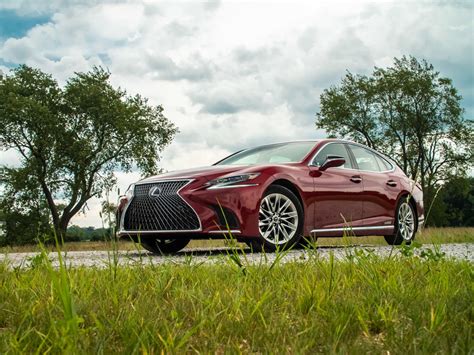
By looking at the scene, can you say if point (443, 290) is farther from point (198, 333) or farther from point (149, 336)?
point (149, 336)

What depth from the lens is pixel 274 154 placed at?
811cm

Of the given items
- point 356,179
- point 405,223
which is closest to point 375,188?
point 356,179

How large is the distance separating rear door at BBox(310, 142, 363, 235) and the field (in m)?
4.11

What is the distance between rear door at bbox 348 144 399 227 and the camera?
8648mm

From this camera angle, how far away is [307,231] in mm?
7355

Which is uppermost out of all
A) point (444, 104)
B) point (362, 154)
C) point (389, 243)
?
point (444, 104)

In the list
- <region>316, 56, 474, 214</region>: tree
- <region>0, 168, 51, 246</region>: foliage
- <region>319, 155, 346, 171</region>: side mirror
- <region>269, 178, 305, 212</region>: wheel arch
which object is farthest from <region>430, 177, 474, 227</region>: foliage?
<region>269, 178, 305, 212</region>: wheel arch

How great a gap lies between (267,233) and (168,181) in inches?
51.5

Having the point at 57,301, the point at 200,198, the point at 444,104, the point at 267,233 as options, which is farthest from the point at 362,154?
the point at 444,104

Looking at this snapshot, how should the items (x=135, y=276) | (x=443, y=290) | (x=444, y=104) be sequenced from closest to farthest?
(x=443, y=290), (x=135, y=276), (x=444, y=104)

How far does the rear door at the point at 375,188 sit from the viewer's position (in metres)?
8.65

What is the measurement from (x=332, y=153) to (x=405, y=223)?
77.7 inches

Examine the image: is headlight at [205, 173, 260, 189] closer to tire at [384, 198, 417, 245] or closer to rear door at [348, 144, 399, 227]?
rear door at [348, 144, 399, 227]

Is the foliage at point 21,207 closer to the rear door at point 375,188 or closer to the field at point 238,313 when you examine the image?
the rear door at point 375,188
